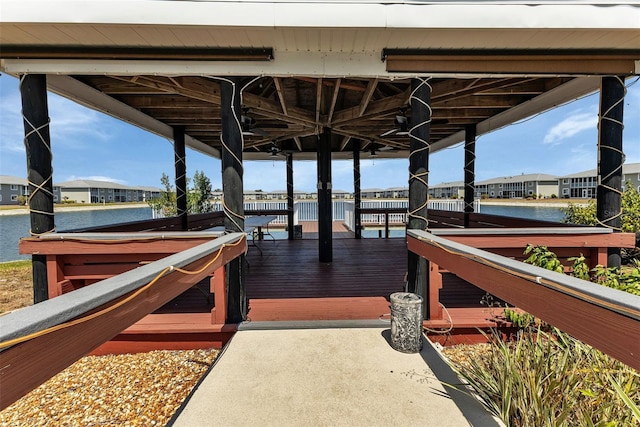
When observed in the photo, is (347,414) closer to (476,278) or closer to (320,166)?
(476,278)

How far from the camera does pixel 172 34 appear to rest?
2400 millimetres

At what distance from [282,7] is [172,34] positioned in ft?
3.31

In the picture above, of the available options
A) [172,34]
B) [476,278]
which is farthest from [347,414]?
[172,34]

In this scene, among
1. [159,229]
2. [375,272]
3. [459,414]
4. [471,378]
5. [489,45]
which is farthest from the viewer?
[159,229]

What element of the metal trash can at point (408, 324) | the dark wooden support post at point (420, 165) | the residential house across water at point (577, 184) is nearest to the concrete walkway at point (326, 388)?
the metal trash can at point (408, 324)

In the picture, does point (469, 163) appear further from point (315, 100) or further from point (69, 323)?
point (69, 323)

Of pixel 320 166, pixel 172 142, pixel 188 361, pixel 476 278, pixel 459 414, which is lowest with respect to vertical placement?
pixel 188 361

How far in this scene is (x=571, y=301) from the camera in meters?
1.03

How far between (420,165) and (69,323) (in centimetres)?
287

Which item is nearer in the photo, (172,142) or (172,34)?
(172,34)

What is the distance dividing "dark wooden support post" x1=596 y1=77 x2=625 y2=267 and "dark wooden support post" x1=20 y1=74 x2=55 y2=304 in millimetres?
5931

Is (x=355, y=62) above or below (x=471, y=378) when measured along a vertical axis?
above

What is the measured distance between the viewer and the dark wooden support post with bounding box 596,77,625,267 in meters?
2.96

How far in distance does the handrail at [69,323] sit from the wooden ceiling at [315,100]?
2.33 metres
